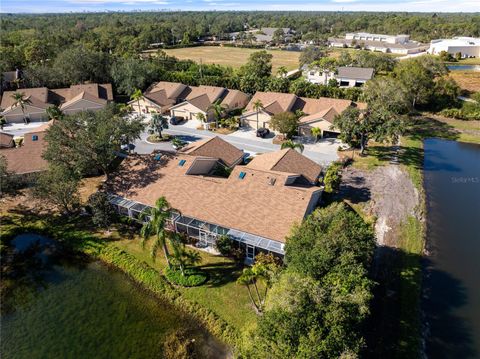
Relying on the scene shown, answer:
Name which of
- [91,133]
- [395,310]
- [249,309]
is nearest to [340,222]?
[395,310]

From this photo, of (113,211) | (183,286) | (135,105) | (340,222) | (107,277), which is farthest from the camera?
(135,105)

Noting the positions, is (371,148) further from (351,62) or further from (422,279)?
(351,62)

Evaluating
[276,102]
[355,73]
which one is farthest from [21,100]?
[355,73]

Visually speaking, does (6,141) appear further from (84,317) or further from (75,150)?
(84,317)

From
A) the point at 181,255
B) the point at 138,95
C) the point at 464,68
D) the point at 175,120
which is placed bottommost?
the point at 181,255

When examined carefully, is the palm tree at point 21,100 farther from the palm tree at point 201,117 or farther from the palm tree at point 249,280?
the palm tree at point 249,280

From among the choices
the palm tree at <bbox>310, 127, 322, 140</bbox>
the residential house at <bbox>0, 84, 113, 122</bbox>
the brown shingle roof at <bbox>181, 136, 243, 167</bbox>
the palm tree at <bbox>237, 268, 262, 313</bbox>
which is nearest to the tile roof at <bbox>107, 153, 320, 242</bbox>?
the brown shingle roof at <bbox>181, 136, 243, 167</bbox>
